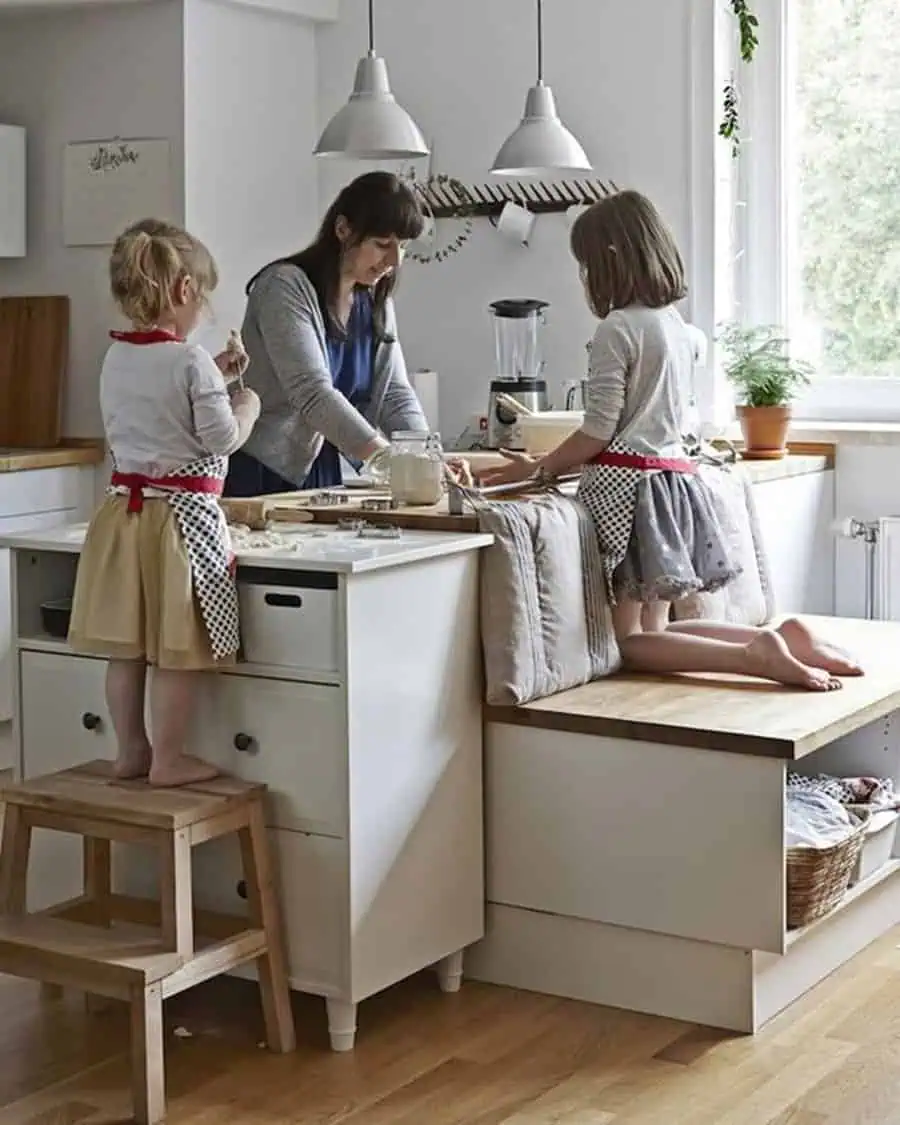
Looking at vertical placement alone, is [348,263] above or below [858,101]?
below

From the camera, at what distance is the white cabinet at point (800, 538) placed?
448 centimetres

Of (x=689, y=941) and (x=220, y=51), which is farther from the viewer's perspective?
(x=220, y=51)

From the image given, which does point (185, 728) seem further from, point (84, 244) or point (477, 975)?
point (84, 244)

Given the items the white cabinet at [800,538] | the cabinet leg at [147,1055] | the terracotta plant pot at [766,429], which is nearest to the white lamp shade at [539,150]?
the terracotta plant pot at [766,429]

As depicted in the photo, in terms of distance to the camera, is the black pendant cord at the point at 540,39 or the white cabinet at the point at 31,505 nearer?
the white cabinet at the point at 31,505

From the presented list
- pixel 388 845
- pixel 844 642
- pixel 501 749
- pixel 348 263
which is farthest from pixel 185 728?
pixel 844 642

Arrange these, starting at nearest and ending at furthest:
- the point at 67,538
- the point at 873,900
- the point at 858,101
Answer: the point at 67,538 → the point at 873,900 → the point at 858,101

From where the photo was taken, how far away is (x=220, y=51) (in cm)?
508

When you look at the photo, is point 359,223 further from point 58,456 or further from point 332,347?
point 58,456

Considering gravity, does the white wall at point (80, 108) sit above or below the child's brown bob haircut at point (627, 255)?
above

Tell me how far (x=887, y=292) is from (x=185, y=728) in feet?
8.55

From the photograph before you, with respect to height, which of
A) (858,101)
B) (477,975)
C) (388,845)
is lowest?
(477,975)

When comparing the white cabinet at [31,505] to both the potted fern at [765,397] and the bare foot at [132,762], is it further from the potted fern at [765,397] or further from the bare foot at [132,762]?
the bare foot at [132,762]

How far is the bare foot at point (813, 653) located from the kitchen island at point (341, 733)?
0.69m
